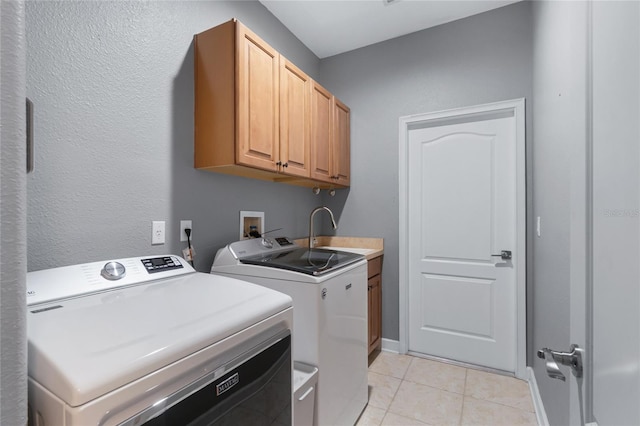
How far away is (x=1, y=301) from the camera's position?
389 mm

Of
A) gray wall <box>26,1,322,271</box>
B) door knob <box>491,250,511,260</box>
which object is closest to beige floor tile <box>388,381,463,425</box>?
door knob <box>491,250,511,260</box>

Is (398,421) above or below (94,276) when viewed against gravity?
below

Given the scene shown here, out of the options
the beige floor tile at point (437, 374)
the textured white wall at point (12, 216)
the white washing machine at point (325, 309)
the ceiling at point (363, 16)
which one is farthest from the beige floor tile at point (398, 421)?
the ceiling at point (363, 16)

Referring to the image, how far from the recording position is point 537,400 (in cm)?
187

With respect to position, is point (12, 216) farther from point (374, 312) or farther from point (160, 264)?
point (374, 312)

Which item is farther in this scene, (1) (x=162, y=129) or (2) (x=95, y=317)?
(1) (x=162, y=129)

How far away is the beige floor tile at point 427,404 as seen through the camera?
1809 mm

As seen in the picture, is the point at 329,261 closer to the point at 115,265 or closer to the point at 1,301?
the point at 115,265

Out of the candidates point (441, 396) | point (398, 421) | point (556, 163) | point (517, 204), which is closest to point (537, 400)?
point (441, 396)

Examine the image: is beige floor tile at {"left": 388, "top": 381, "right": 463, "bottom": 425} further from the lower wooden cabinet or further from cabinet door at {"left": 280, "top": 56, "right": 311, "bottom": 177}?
cabinet door at {"left": 280, "top": 56, "right": 311, "bottom": 177}

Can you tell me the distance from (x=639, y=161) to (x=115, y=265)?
150 centimetres

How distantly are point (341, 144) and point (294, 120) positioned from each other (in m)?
0.75

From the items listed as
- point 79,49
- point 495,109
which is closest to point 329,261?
point 79,49

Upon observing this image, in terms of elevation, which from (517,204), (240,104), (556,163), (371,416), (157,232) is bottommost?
(371,416)
